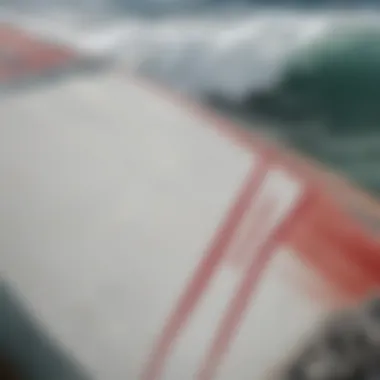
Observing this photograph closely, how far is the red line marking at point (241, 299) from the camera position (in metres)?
0.42

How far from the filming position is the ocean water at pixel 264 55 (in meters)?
0.45

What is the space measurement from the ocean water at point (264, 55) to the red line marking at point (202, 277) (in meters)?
0.04

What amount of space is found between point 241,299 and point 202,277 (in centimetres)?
3

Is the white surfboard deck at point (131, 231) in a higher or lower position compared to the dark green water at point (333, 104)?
lower

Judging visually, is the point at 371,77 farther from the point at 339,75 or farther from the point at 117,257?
the point at 117,257

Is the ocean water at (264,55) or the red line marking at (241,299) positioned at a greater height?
the ocean water at (264,55)

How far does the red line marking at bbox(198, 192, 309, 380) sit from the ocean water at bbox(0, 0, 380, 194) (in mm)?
55

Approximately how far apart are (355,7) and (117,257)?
0.24 metres

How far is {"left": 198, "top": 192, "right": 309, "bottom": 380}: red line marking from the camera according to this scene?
423mm

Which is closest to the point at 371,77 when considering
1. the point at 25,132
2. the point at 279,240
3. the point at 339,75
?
the point at 339,75

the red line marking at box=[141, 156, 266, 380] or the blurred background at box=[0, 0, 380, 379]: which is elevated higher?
the blurred background at box=[0, 0, 380, 379]

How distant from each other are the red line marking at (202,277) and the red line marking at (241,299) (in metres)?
0.02

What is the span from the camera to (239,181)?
0.46 meters

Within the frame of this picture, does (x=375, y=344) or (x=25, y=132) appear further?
(x=25, y=132)
